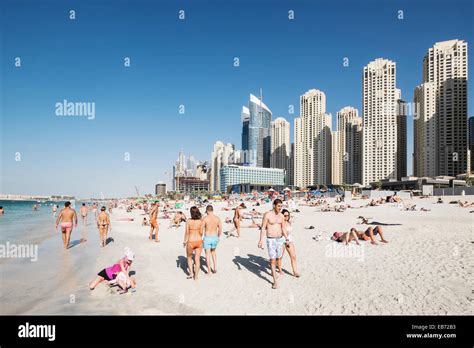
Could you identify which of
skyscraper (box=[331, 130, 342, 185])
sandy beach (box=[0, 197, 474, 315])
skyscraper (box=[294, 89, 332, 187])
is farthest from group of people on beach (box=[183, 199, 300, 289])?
skyscraper (box=[294, 89, 332, 187])

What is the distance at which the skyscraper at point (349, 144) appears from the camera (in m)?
106

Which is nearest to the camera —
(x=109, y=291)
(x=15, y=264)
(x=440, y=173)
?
(x=109, y=291)

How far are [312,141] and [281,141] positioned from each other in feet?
150

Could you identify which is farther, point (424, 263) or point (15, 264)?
point (15, 264)

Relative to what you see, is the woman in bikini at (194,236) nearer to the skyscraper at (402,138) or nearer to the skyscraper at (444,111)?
the skyscraper at (444,111)

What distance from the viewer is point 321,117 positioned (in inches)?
5059

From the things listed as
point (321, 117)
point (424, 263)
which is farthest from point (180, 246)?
point (321, 117)

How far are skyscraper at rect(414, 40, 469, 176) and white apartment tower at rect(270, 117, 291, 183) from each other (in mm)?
91122

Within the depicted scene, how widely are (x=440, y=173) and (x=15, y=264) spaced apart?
94.9m
